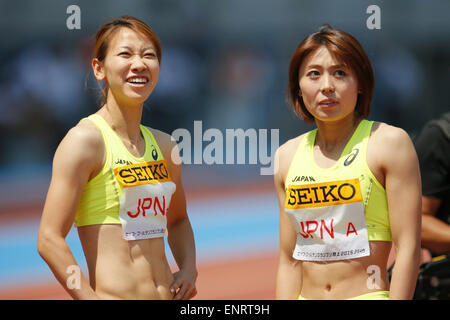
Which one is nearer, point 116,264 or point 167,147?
point 116,264

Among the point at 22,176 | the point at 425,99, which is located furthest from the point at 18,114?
the point at 425,99

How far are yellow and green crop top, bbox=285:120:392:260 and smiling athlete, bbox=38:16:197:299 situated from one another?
0.57 metres

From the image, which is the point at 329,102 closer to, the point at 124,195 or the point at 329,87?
the point at 329,87

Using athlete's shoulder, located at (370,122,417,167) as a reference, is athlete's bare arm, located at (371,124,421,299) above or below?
below

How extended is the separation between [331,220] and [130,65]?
104cm

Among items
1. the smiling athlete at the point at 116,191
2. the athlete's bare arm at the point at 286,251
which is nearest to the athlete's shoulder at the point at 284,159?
the athlete's bare arm at the point at 286,251

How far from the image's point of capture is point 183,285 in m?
2.89

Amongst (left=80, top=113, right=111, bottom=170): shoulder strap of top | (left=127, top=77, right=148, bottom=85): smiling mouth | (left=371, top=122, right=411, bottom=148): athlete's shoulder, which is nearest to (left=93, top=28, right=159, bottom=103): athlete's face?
(left=127, top=77, right=148, bottom=85): smiling mouth

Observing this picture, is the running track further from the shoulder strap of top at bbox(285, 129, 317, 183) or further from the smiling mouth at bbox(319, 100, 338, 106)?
the smiling mouth at bbox(319, 100, 338, 106)

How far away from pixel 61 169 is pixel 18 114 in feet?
32.1

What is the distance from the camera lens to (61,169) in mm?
2553

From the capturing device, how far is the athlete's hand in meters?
2.85

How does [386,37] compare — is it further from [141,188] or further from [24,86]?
[141,188]

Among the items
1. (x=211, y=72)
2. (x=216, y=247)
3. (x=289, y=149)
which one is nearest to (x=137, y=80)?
(x=289, y=149)
